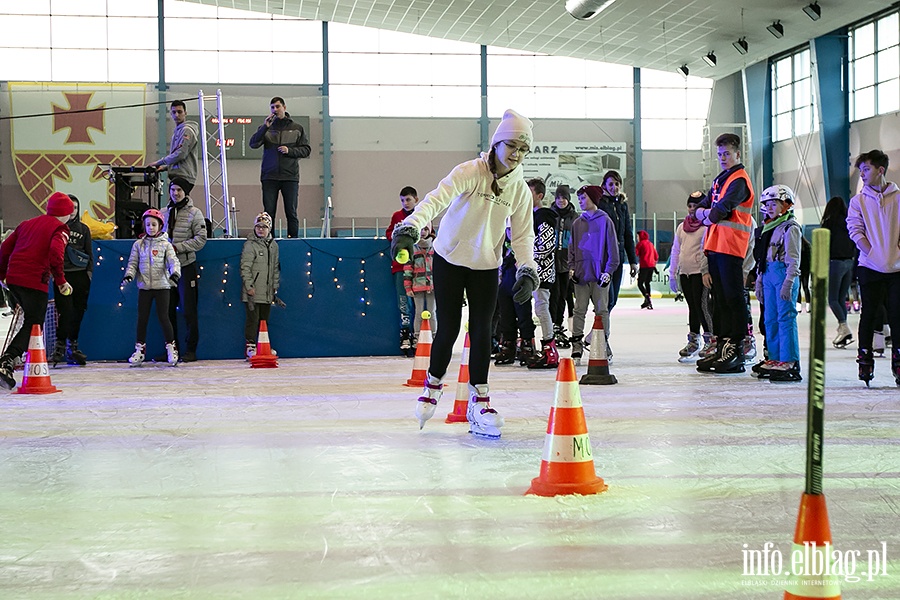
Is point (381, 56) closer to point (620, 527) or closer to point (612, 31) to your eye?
point (612, 31)

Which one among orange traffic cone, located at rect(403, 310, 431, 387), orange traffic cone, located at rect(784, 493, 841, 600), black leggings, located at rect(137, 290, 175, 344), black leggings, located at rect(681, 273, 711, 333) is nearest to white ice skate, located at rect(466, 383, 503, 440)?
orange traffic cone, located at rect(403, 310, 431, 387)

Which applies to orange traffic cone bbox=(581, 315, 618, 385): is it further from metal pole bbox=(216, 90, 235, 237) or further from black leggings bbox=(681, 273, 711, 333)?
metal pole bbox=(216, 90, 235, 237)

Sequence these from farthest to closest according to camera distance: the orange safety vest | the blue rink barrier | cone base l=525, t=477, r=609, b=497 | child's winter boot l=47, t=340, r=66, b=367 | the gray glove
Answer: the blue rink barrier
child's winter boot l=47, t=340, r=66, b=367
the orange safety vest
the gray glove
cone base l=525, t=477, r=609, b=497

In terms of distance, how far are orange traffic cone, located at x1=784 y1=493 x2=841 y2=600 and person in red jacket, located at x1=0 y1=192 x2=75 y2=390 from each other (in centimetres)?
606

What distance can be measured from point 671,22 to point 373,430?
62.6ft

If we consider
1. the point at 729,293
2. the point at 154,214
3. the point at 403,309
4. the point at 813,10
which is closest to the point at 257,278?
the point at 154,214

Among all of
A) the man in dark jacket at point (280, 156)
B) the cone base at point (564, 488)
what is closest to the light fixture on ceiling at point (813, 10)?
the man in dark jacket at point (280, 156)

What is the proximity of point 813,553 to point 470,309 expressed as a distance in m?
2.87

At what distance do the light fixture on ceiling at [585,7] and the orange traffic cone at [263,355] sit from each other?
12.3 m

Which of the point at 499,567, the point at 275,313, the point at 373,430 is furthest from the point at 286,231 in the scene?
the point at 499,567

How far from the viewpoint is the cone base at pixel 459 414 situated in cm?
507

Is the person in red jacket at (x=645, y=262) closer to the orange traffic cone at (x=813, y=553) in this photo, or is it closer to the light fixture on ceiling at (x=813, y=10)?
the light fixture on ceiling at (x=813, y=10)

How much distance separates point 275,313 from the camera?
959 centimetres

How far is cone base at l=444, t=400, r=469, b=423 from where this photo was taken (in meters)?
5.07
